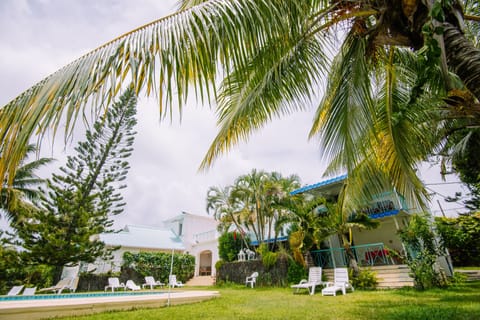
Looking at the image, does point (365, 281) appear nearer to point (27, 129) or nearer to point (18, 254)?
point (27, 129)

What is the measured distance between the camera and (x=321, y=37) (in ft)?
10.9

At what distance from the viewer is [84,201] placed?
49.4 feet

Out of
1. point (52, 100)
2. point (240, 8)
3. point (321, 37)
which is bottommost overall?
point (52, 100)

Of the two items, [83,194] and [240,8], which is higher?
[83,194]

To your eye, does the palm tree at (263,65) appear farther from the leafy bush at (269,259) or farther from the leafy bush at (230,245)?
the leafy bush at (230,245)

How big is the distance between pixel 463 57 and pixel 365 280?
8876mm

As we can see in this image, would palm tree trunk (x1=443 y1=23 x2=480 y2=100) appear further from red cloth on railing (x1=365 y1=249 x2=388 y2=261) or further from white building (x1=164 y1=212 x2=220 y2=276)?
white building (x1=164 y1=212 x2=220 y2=276)

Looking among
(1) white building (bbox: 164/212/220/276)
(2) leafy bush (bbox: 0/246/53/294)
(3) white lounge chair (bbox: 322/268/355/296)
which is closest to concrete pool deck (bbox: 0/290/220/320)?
(3) white lounge chair (bbox: 322/268/355/296)

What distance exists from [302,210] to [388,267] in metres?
3.95

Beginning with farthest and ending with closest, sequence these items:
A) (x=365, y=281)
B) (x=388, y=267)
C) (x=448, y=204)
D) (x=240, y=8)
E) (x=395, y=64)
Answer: (x=448, y=204) < (x=388, y=267) < (x=365, y=281) < (x=395, y=64) < (x=240, y=8)

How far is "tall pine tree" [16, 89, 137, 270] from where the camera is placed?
1341cm

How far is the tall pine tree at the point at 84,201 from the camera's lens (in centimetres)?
1341

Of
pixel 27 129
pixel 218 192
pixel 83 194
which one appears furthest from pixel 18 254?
pixel 27 129

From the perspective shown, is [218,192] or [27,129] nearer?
[27,129]
